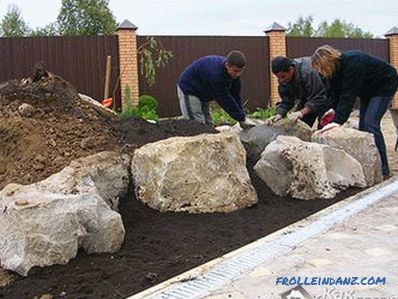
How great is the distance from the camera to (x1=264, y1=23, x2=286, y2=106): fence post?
15594mm

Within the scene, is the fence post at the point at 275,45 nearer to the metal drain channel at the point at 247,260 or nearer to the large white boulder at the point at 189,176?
the metal drain channel at the point at 247,260

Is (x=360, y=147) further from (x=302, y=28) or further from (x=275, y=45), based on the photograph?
(x=302, y=28)

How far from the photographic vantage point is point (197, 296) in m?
2.52

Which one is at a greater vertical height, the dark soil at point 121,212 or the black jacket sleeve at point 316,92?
the black jacket sleeve at point 316,92

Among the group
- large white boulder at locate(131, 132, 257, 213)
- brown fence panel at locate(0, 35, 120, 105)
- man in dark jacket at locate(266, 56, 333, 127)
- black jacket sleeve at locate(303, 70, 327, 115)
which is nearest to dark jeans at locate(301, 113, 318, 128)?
man in dark jacket at locate(266, 56, 333, 127)

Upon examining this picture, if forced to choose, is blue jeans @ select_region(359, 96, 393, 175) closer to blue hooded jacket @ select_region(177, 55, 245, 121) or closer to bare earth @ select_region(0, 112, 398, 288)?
bare earth @ select_region(0, 112, 398, 288)

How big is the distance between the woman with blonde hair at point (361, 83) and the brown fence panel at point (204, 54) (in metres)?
8.57

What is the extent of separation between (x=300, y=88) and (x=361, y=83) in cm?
74

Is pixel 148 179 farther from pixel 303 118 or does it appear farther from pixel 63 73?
pixel 63 73

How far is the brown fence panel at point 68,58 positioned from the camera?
1223cm

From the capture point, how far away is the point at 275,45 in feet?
51.2

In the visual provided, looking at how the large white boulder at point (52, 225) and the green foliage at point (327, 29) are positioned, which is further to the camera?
the green foliage at point (327, 29)

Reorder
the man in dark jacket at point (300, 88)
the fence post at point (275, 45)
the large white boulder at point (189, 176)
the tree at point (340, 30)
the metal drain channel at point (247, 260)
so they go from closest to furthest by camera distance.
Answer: the metal drain channel at point (247, 260), the large white boulder at point (189, 176), the man in dark jacket at point (300, 88), the fence post at point (275, 45), the tree at point (340, 30)

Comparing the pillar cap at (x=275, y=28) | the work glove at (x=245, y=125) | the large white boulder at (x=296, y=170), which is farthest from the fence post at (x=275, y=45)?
the large white boulder at (x=296, y=170)
